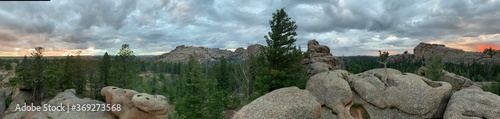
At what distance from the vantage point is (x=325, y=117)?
27000 mm

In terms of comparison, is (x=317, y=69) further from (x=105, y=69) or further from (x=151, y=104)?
(x=105, y=69)

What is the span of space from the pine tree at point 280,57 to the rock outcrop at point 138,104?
13094 mm

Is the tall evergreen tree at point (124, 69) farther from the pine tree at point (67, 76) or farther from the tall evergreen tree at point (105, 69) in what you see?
the pine tree at point (67, 76)

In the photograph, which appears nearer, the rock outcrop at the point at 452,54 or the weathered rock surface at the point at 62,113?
the weathered rock surface at the point at 62,113

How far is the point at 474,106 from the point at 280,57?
18.4m

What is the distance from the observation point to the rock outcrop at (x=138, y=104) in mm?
36438

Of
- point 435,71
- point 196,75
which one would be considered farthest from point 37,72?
point 435,71

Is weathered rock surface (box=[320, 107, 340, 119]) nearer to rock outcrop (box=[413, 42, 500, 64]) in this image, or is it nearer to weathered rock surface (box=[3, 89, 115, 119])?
weathered rock surface (box=[3, 89, 115, 119])

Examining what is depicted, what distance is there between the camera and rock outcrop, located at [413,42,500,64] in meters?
156

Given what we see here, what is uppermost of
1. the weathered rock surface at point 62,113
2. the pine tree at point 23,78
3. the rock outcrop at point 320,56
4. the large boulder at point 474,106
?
the rock outcrop at point 320,56

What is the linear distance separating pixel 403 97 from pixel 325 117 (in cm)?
706

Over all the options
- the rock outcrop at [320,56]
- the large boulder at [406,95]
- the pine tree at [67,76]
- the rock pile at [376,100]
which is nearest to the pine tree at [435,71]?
the rock outcrop at [320,56]

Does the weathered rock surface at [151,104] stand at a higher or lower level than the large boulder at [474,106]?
lower

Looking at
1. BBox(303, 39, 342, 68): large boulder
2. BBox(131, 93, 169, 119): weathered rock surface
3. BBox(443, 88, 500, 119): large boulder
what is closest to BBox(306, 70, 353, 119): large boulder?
BBox(443, 88, 500, 119): large boulder
